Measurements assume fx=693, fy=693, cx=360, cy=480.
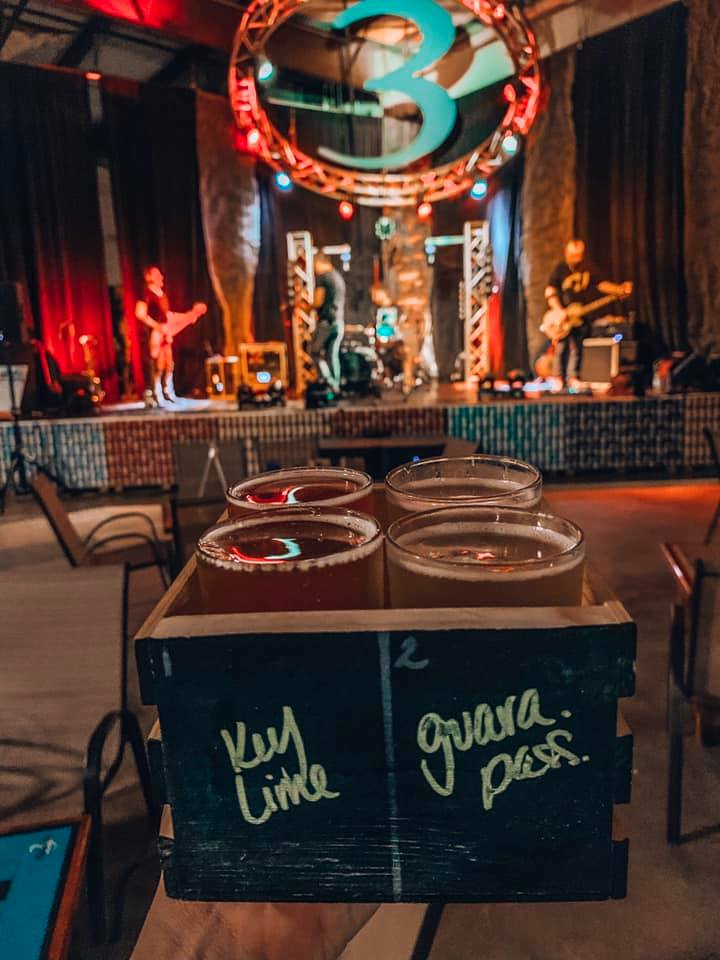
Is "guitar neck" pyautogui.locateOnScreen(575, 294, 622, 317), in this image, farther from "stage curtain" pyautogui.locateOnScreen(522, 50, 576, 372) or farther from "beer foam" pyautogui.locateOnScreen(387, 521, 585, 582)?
"beer foam" pyautogui.locateOnScreen(387, 521, 585, 582)

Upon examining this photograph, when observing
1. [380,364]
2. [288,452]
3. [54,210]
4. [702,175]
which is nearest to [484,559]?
[288,452]

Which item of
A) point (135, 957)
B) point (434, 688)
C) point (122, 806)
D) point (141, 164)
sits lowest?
point (122, 806)

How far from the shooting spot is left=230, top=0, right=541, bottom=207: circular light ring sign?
5961mm

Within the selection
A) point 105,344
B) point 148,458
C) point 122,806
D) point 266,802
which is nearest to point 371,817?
point 266,802

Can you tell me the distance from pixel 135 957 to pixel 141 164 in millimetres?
8603

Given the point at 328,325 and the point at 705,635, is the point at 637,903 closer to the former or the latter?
the point at 705,635

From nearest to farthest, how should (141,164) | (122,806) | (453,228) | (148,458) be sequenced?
(122,806) < (148,458) < (141,164) < (453,228)

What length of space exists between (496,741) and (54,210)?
27.7ft

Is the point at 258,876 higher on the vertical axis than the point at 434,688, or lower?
lower

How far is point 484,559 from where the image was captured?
2.07 ft

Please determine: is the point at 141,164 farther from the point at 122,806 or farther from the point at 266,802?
the point at 266,802

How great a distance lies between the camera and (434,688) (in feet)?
1.72

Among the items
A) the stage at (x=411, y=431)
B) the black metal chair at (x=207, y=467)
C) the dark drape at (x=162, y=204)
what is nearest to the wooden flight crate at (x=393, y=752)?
the black metal chair at (x=207, y=467)

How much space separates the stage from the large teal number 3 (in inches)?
114
